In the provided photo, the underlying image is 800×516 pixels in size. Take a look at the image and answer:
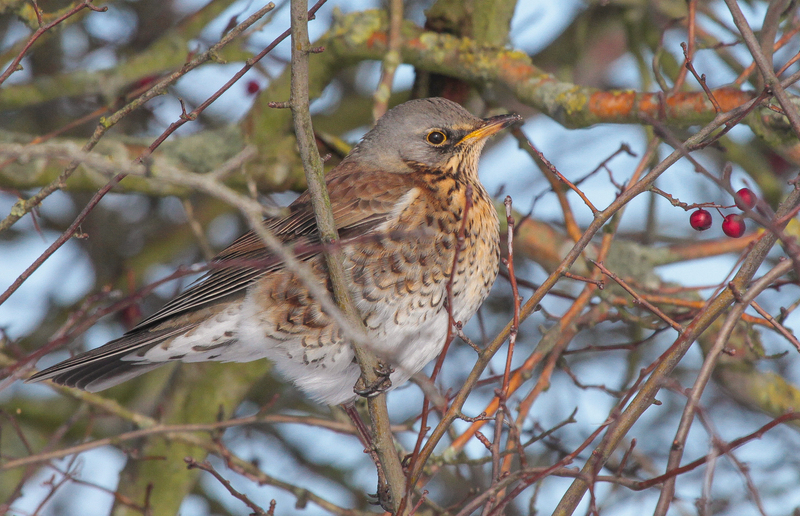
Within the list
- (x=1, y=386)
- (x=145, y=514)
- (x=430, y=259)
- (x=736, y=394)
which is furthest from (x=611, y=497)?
(x=1, y=386)

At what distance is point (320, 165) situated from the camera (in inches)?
97.0

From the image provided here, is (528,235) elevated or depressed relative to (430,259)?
elevated

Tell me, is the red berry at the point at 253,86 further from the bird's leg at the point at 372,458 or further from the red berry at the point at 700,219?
the red berry at the point at 700,219

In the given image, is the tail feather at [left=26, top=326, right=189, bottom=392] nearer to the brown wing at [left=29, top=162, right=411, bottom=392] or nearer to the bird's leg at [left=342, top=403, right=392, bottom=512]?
the brown wing at [left=29, top=162, right=411, bottom=392]

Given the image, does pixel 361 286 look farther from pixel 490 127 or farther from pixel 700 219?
pixel 700 219

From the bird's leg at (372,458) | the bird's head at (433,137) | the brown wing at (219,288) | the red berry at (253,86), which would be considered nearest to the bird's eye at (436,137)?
the bird's head at (433,137)

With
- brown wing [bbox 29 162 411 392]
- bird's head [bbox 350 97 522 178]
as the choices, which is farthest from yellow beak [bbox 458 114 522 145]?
brown wing [bbox 29 162 411 392]

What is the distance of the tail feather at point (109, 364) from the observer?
330 cm

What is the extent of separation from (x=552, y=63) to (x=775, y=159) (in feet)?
5.37

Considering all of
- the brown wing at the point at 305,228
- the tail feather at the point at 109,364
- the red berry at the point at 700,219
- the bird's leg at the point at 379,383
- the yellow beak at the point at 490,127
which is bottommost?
the bird's leg at the point at 379,383

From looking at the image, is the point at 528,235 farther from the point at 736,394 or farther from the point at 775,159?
the point at 775,159

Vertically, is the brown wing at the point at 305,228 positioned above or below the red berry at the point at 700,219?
above

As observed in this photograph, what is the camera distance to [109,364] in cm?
353

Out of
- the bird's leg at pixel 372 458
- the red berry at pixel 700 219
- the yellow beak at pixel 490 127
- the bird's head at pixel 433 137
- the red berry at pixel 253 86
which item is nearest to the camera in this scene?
the red berry at pixel 700 219
